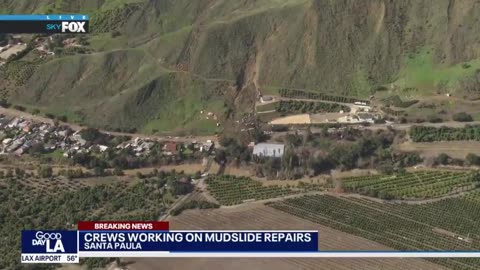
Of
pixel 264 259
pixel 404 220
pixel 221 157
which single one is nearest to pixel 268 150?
pixel 221 157

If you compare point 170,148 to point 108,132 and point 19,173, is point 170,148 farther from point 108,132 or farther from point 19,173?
point 19,173

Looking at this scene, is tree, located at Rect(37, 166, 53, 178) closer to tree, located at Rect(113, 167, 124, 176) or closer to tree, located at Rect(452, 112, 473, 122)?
tree, located at Rect(113, 167, 124, 176)

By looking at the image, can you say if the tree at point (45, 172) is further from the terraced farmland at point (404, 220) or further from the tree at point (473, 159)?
the tree at point (473, 159)

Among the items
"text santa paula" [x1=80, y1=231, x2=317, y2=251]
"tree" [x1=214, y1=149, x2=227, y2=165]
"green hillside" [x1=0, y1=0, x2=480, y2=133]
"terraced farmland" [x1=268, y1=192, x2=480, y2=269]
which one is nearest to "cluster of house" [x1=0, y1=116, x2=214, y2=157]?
"tree" [x1=214, y1=149, x2=227, y2=165]

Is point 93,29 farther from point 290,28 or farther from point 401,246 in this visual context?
point 401,246

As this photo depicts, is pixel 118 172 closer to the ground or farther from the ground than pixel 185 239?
farther from the ground

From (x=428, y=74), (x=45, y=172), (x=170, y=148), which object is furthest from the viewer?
(x=428, y=74)
